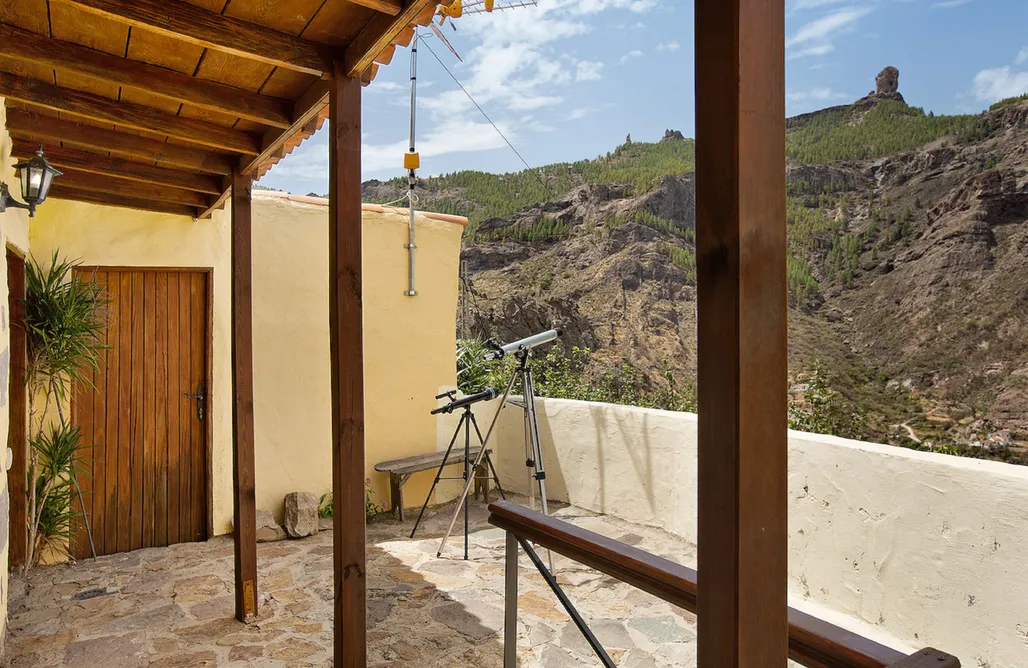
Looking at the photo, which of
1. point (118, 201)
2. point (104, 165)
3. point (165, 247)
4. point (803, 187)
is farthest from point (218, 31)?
point (803, 187)

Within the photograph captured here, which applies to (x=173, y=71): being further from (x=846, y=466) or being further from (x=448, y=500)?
(x=448, y=500)

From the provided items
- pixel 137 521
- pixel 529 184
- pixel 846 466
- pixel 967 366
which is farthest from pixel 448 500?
pixel 529 184

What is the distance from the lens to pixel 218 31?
1.75 meters

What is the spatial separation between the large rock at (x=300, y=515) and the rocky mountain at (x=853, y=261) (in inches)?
178

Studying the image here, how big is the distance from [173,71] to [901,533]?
10.6 feet

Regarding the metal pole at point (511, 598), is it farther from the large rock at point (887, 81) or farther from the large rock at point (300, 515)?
Answer: the large rock at point (887, 81)

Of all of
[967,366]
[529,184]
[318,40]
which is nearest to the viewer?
[318,40]

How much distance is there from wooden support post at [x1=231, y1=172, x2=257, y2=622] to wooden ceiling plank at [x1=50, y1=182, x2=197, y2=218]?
1.04m

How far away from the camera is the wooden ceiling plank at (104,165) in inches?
111

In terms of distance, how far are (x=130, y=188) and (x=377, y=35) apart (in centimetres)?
230

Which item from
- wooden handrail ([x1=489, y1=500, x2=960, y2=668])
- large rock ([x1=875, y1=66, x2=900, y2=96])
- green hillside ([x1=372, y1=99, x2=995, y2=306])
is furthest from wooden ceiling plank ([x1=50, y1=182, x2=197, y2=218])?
large rock ([x1=875, y1=66, x2=900, y2=96])

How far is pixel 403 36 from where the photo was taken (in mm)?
1779

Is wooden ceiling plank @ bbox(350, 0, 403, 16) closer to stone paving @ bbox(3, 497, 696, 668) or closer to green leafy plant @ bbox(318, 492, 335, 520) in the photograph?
stone paving @ bbox(3, 497, 696, 668)

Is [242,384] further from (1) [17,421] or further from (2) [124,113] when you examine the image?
(1) [17,421]
